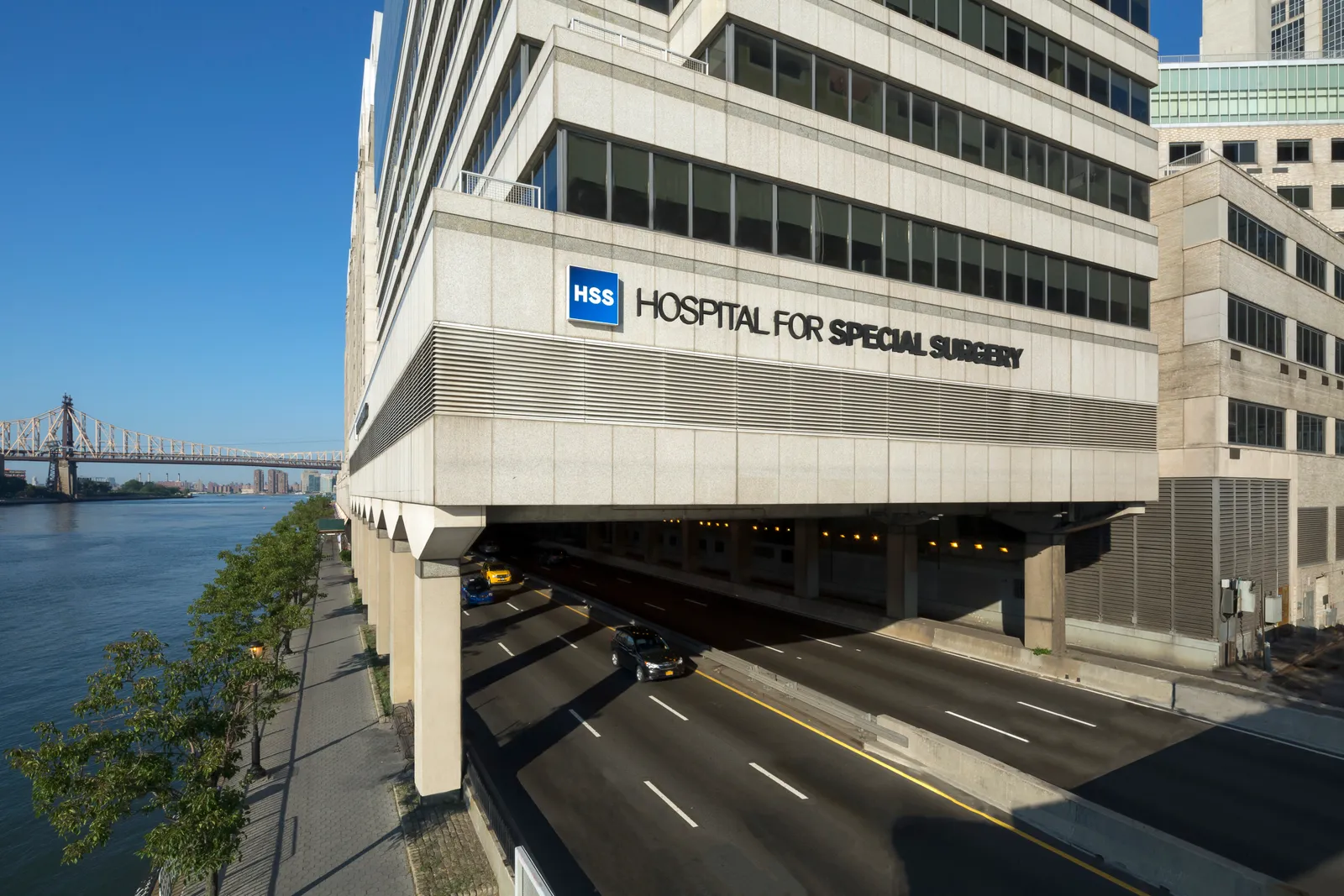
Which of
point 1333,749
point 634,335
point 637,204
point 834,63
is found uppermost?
point 834,63

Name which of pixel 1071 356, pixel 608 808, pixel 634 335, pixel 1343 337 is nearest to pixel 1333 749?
pixel 1071 356

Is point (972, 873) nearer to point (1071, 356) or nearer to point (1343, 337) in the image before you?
point (1071, 356)

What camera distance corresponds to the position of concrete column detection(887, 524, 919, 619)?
35125mm

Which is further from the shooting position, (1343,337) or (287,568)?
(1343,337)

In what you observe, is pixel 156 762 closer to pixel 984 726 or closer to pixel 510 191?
pixel 510 191

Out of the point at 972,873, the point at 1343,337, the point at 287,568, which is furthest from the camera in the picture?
the point at 1343,337

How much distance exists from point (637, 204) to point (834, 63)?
9578mm

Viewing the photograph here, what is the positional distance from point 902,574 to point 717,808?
72.7 ft

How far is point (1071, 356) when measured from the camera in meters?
27.2

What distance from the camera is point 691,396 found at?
1848cm

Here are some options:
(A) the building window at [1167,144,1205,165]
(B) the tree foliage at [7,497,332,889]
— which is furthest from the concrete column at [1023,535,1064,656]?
(A) the building window at [1167,144,1205,165]

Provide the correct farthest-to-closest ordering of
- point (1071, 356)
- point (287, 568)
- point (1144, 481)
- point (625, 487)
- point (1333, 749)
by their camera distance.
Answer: point (287, 568), point (1144, 481), point (1071, 356), point (1333, 749), point (625, 487)

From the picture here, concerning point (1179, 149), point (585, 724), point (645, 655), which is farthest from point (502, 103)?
point (1179, 149)

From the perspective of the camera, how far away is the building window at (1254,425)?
30391 millimetres
